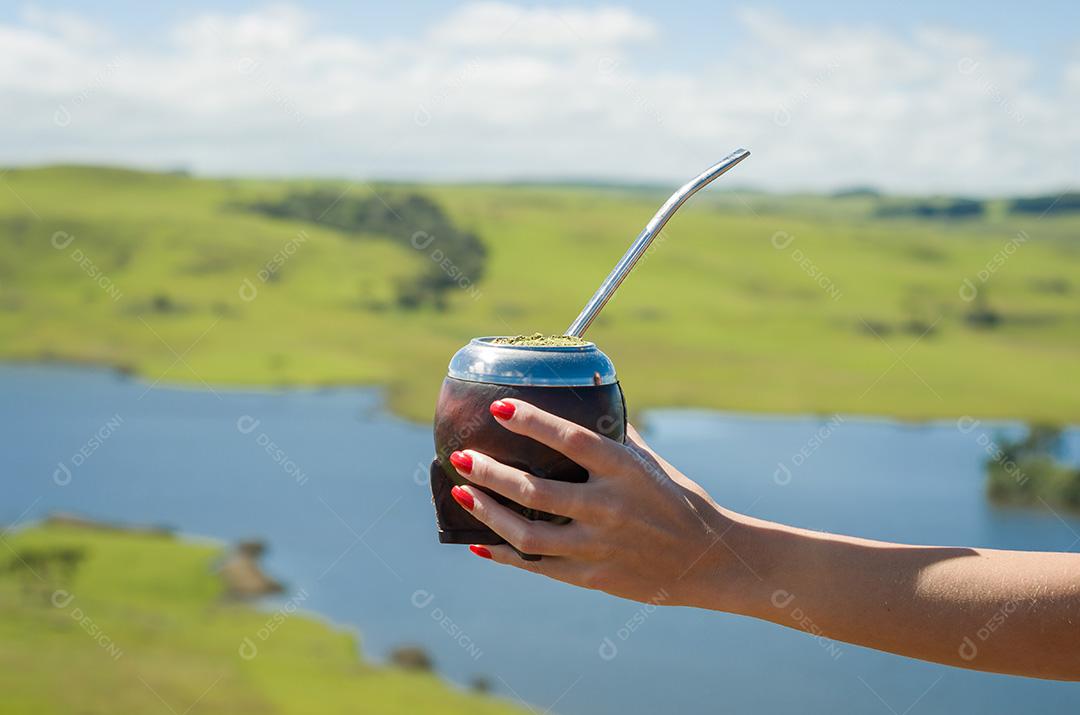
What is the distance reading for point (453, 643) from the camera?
17844 millimetres

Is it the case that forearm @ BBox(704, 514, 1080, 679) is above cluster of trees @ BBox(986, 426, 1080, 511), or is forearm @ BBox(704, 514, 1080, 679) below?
above

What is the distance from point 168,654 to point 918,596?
634 inches

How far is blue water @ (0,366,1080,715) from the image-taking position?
16125 millimetres

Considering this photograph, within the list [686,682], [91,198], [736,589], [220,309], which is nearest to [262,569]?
[686,682]

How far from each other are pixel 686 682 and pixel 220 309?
34.6 meters

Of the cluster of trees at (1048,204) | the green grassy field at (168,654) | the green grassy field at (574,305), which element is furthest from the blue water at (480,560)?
the cluster of trees at (1048,204)

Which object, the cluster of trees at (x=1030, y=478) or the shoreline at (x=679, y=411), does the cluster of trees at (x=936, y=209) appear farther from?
the cluster of trees at (x=1030, y=478)

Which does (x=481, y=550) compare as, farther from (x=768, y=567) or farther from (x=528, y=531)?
(x=768, y=567)

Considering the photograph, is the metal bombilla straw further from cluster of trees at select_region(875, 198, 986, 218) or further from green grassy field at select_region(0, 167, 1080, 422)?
cluster of trees at select_region(875, 198, 986, 218)

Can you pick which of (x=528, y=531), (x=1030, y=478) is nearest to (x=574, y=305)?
(x=1030, y=478)

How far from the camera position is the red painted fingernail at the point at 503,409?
5.67 ft

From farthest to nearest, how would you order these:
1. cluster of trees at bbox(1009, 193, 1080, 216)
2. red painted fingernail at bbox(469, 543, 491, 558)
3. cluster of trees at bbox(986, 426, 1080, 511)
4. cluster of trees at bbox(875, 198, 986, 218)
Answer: cluster of trees at bbox(875, 198, 986, 218)
cluster of trees at bbox(1009, 193, 1080, 216)
cluster of trees at bbox(986, 426, 1080, 511)
red painted fingernail at bbox(469, 543, 491, 558)

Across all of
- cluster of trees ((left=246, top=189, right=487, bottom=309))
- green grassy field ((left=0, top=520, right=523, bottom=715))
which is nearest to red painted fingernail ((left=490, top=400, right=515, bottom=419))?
green grassy field ((left=0, top=520, right=523, bottom=715))

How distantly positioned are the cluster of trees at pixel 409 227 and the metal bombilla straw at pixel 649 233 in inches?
1767
